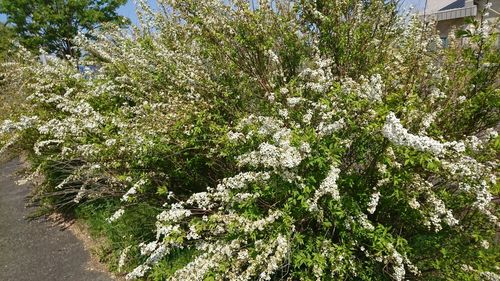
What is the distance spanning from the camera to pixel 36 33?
24.7 m

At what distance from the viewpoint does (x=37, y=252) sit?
21.0 ft

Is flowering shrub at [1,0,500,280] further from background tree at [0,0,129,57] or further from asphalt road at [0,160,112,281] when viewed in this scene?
background tree at [0,0,129,57]

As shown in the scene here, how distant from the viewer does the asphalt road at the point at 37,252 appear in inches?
223

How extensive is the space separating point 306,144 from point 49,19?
83.2 ft

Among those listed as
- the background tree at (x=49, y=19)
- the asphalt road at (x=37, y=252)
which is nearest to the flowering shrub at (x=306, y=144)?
the asphalt road at (x=37, y=252)

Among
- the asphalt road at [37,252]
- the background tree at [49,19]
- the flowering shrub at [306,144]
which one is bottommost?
the asphalt road at [37,252]

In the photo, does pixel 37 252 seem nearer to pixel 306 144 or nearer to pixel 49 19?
pixel 306 144

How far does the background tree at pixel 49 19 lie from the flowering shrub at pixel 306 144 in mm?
20469

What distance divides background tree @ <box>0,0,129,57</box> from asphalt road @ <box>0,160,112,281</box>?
18649mm

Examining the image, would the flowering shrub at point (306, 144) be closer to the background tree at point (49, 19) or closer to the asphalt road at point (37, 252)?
the asphalt road at point (37, 252)

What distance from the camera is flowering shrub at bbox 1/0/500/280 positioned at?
321 cm

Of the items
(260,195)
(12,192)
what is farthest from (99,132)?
(12,192)

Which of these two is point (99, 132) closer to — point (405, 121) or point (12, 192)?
point (405, 121)

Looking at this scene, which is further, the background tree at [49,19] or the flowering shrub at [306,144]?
the background tree at [49,19]
